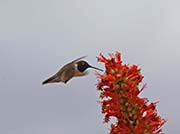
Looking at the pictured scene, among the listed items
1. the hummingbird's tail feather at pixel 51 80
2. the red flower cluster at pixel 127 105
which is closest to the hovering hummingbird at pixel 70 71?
the hummingbird's tail feather at pixel 51 80

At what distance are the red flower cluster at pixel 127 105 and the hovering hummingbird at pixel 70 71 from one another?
26.5 ft

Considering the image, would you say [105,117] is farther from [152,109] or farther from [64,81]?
[64,81]

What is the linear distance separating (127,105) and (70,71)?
9.43 metres

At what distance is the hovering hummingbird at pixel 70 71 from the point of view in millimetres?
15393

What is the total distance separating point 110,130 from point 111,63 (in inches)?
40.7

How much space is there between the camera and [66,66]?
54.2 ft

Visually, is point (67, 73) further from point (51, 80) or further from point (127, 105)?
point (127, 105)

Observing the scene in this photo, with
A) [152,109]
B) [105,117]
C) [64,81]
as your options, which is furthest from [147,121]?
[64,81]

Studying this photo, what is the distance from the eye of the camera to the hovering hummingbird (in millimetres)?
15393

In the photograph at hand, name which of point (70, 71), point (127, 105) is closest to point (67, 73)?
point (70, 71)

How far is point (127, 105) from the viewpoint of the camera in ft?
21.7

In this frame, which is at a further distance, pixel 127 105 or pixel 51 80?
pixel 51 80

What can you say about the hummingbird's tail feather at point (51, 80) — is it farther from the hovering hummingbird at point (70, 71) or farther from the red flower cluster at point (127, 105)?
the red flower cluster at point (127, 105)

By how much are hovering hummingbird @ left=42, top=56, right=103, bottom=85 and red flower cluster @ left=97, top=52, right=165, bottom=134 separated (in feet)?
26.5
